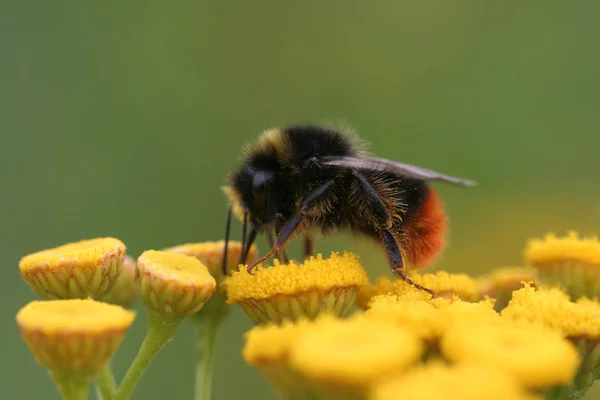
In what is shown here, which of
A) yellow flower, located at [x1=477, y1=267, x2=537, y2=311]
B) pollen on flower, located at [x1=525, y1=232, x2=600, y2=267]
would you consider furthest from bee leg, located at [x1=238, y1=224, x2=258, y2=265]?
pollen on flower, located at [x1=525, y1=232, x2=600, y2=267]

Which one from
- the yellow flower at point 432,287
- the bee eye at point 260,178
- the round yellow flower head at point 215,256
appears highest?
the bee eye at point 260,178

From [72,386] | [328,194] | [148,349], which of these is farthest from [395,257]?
[72,386]

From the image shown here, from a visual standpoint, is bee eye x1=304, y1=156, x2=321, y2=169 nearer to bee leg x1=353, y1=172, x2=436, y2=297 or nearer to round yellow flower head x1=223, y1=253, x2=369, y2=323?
bee leg x1=353, y1=172, x2=436, y2=297

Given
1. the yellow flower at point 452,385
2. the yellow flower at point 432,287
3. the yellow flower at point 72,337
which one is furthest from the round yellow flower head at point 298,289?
the yellow flower at point 452,385

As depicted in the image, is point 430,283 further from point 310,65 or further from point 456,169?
point 310,65

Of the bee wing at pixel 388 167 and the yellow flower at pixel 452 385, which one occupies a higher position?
the bee wing at pixel 388 167

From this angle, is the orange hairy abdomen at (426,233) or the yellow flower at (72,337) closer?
the yellow flower at (72,337)

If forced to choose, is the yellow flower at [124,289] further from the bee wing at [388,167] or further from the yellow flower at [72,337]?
the bee wing at [388,167]
